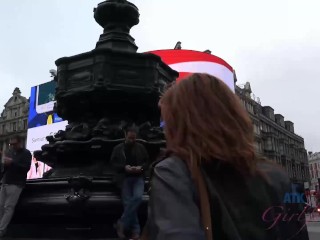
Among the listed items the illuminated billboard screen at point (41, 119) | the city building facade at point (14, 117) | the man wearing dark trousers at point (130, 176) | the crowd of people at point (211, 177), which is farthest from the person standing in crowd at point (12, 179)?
the city building facade at point (14, 117)

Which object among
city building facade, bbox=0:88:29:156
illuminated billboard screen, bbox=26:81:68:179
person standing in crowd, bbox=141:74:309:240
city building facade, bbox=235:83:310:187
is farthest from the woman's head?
city building facade, bbox=0:88:29:156

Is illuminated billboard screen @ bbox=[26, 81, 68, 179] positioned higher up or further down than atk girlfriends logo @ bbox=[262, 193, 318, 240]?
higher up

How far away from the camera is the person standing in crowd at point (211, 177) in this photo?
1216 mm

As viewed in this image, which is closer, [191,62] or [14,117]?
[191,62]

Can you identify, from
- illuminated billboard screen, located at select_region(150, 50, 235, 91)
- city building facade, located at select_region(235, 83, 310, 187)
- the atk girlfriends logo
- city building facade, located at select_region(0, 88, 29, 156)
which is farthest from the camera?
city building facade, located at select_region(235, 83, 310, 187)

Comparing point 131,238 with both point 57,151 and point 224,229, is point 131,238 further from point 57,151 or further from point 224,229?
point 224,229

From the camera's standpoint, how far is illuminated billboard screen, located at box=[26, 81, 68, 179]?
118 ft

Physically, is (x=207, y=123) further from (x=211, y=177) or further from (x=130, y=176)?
(x=130, y=176)

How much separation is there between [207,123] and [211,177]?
0.19 meters

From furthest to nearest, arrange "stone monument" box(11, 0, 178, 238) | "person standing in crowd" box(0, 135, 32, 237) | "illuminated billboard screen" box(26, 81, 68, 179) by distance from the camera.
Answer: "illuminated billboard screen" box(26, 81, 68, 179)
"person standing in crowd" box(0, 135, 32, 237)
"stone monument" box(11, 0, 178, 238)

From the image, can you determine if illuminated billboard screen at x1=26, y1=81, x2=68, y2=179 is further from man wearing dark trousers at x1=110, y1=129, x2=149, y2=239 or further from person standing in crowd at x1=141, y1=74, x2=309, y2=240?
person standing in crowd at x1=141, y1=74, x2=309, y2=240

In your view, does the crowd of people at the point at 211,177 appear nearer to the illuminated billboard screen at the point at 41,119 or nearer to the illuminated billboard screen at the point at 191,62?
the illuminated billboard screen at the point at 191,62

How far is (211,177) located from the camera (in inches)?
51.7

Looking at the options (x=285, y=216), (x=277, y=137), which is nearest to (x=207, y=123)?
(x=285, y=216)
